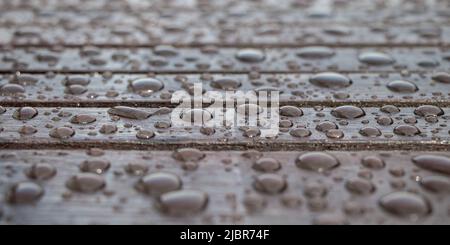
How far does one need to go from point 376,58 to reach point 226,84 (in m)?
0.49

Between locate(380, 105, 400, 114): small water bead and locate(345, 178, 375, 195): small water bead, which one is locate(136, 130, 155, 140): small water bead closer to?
locate(345, 178, 375, 195): small water bead

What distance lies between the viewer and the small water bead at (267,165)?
109cm

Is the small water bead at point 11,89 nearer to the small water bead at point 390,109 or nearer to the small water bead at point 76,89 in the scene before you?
the small water bead at point 76,89

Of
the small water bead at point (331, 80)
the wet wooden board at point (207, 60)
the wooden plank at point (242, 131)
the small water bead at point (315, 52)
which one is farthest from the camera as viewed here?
the small water bead at point (315, 52)

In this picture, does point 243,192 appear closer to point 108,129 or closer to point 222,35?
point 108,129

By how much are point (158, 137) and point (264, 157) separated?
0.78ft

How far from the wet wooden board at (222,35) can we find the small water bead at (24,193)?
844 millimetres

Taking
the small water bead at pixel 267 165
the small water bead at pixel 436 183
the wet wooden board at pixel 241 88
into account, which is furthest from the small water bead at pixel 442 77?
the small water bead at pixel 267 165

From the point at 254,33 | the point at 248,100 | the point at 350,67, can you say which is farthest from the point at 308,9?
the point at 248,100

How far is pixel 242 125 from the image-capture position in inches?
49.0

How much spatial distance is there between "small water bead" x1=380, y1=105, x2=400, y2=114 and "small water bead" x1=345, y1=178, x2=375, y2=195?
0.33 metres

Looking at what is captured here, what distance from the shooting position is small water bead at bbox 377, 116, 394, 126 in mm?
1247

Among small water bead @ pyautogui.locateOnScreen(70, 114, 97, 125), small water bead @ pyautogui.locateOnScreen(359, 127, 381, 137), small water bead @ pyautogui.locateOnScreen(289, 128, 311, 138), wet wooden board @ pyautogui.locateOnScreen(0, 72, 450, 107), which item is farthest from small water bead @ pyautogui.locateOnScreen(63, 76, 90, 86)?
small water bead @ pyautogui.locateOnScreen(359, 127, 381, 137)
